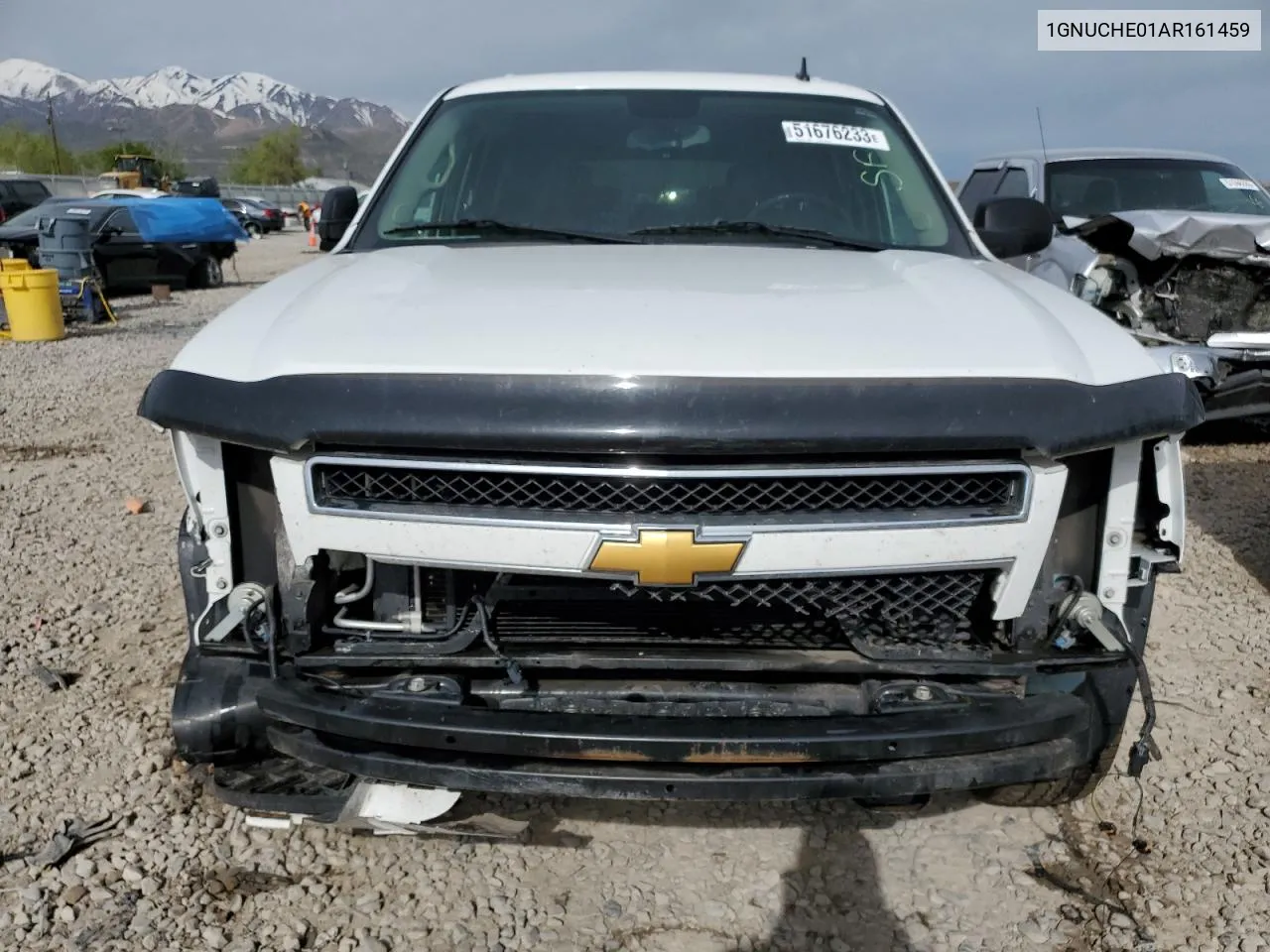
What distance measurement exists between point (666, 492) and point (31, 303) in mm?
12166

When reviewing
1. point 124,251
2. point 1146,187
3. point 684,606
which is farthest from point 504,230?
point 124,251

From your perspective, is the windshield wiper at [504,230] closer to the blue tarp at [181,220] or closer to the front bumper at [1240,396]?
the front bumper at [1240,396]

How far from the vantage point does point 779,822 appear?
2.87m

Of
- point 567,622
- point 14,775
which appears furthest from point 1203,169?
point 14,775

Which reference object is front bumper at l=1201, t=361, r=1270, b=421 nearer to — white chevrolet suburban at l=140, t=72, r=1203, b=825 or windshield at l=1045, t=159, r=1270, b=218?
windshield at l=1045, t=159, r=1270, b=218

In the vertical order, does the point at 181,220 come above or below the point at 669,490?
below

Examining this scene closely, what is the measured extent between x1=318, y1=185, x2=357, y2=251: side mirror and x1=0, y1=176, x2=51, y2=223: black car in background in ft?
76.4

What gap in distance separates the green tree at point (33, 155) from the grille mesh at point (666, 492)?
100158 millimetres

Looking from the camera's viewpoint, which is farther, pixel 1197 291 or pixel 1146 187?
pixel 1146 187

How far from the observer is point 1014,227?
3520 mm

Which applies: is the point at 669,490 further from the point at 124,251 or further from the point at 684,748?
the point at 124,251

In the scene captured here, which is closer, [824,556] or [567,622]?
[824,556]

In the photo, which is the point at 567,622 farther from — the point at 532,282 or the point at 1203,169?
the point at 1203,169

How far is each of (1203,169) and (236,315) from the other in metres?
8.12
